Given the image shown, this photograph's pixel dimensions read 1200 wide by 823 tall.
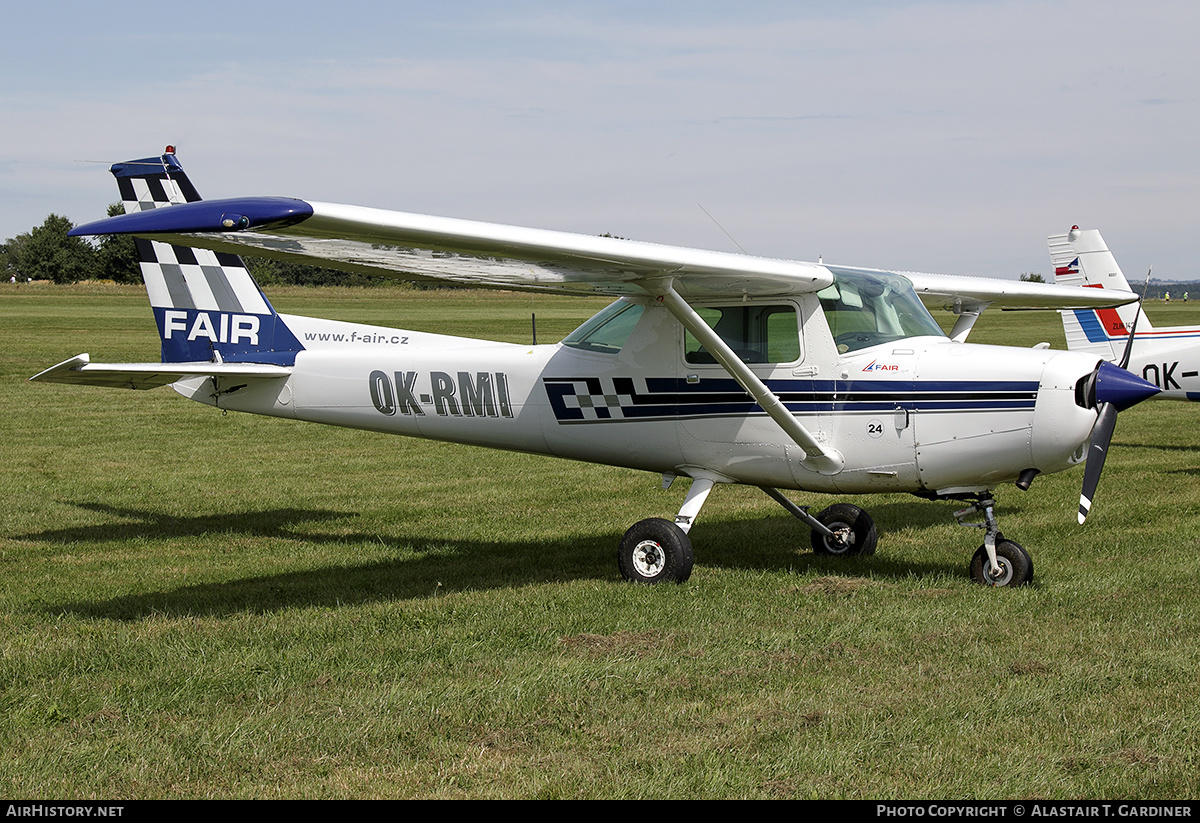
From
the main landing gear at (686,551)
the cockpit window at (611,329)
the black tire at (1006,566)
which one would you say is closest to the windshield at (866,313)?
the main landing gear at (686,551)

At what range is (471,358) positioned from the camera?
31.3ft

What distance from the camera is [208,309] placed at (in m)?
10.7

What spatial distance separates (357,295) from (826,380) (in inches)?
2664

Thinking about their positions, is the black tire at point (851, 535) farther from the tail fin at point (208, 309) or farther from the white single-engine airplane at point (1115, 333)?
the white single-engine airplane at point (1115, 333)

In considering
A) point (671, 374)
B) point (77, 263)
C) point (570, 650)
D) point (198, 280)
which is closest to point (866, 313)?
point (671, 374)

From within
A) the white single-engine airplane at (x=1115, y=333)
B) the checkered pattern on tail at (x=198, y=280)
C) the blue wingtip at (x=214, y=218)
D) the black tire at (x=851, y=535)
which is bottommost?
the black tire at (x=851, y=535)

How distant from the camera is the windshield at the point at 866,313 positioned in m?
8.21

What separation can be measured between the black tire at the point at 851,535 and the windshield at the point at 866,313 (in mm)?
1793

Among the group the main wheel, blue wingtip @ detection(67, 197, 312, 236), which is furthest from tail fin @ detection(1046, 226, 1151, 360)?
blue wingtip @ detection(67, 197, 312, 236)

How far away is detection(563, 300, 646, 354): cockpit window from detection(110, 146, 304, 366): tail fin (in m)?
2.95

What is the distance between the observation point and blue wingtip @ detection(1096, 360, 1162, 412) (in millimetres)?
7242
